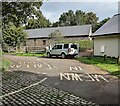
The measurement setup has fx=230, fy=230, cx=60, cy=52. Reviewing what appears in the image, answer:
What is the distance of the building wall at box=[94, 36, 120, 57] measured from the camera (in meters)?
25.6

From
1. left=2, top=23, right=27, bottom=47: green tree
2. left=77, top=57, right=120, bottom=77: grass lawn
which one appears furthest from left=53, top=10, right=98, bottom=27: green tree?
left=77, top=57, right=120, bottom=77: grass lawn

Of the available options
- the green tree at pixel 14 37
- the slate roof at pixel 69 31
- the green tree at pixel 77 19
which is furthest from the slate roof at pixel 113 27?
the green tree at pixel 77 19

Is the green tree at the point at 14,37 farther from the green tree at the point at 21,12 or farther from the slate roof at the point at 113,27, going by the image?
the green tree at the point at 21,12

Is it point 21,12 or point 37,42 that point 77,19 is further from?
point 21,12

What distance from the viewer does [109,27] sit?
93.3 ft

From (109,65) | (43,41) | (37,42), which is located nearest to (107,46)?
(109,65)

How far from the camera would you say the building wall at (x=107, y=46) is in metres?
25.6

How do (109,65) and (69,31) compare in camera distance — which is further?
(69,31)

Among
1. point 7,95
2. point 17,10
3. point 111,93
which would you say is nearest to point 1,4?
point 17,10

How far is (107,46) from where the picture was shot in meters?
27.1

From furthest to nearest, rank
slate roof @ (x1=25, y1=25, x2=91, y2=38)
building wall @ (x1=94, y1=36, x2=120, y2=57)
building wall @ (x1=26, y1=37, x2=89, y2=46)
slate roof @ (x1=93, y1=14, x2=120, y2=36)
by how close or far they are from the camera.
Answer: slate roof @ (x1=25, y1=25, x2=91, y2=38)
building wall @ (x1=26, y1=37, x2=89, y2=46)
slate roof @ (x1=93, y1=14, x2=120, y2=36)
building wall @ (x1=94, y1=36, x2=120, y2=57)

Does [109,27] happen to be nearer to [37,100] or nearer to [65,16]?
[37,100]

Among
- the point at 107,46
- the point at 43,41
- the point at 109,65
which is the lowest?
the point at 109,65

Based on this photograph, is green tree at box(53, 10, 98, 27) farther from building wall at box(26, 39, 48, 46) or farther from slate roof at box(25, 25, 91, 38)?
building wall at box(26, 39, 48, 46)
